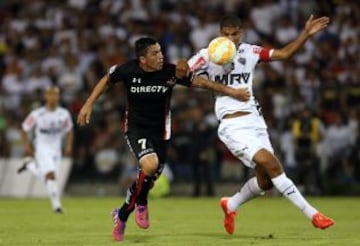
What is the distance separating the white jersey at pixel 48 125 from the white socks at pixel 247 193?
25.2 feet

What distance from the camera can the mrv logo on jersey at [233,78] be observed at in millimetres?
13820

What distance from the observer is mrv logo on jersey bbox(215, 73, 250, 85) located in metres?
13.8

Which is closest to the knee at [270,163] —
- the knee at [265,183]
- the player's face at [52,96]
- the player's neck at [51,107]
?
the knee at [265,183]

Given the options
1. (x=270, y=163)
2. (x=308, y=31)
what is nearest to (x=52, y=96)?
(x=270, y=163)

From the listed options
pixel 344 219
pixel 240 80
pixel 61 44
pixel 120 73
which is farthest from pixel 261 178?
pixel 61 44

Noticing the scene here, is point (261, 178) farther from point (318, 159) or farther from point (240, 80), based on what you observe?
point (318, 159)

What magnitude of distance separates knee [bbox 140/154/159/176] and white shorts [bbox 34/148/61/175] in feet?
26.8

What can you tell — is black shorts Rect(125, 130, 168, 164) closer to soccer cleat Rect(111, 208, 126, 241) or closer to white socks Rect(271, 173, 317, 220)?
soccer cleat Rect(111, 208, 126, 241)

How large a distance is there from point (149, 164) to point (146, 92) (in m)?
0.95

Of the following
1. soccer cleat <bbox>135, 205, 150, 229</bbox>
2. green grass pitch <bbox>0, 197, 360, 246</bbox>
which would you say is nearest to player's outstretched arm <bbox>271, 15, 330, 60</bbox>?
green grass pitch <bbox>0, 197, 360, 246</bbox>

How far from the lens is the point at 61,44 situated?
1204 inches

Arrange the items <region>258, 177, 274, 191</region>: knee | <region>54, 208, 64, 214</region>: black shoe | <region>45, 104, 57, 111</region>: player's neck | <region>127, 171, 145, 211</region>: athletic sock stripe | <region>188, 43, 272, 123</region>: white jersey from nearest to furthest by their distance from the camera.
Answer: <region>127, 171, 145, 211</region>: athletic sock stripe
<region>188, 43, 272, 123</region>: white jersey
<region>258, 177, 274, 191</region>: knee
<region>54, 208, 64, 214</region>: black shoe
<region>45, 104, 57, 111</region>: player's neck

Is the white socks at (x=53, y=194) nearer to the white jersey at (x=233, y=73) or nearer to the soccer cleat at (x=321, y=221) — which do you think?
the white jersey at (x=233, y=73)

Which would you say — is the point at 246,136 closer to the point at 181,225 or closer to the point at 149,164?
the point at 149,164
